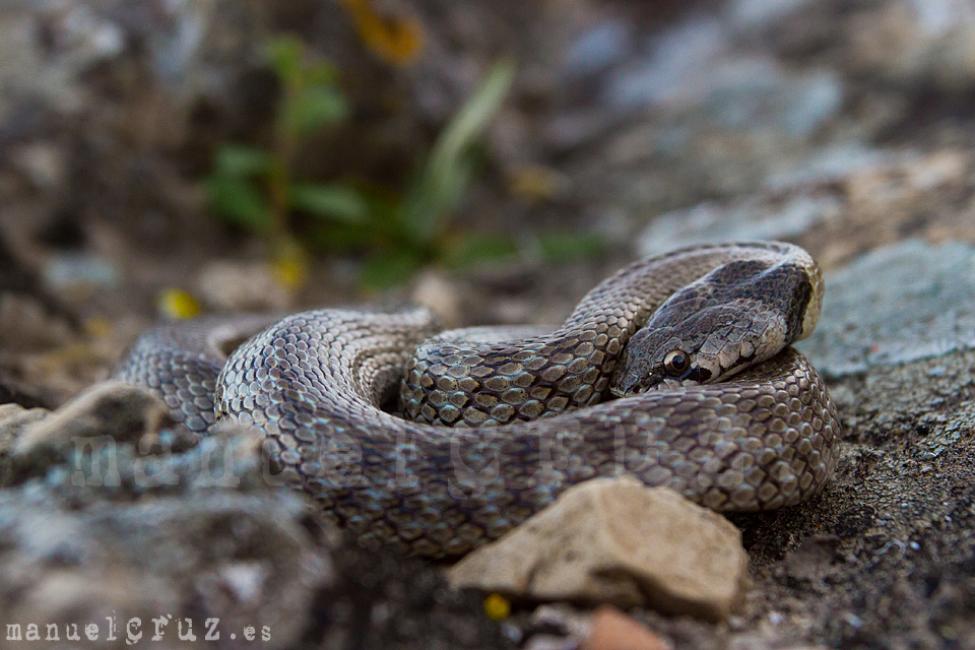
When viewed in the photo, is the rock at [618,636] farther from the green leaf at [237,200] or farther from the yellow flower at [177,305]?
the green leaf at [237,200]

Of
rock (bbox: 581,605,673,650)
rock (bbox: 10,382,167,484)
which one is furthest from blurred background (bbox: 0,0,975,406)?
rock (bbox: 581,605,673,650)

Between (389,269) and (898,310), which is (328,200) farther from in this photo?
(898,310)

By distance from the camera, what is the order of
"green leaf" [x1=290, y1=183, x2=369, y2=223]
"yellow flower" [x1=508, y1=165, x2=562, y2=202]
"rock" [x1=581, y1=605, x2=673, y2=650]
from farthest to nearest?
"yellow flower" [x1=508, y1=165, x2=562, y2=202] → "green leaf" [x1=290, y1=183, x2=369, y2=223] → "rock" [x1=581, y1=605, x2=673, y2=650]

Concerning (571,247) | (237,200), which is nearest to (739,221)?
(571,247)

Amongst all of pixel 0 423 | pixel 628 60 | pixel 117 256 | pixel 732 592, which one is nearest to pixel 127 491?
pixel 0 423

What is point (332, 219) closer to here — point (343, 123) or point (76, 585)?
point (343, 123)

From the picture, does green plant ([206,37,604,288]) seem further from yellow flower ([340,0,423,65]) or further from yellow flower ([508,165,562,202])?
yellow flower ([508,165,562,202])
